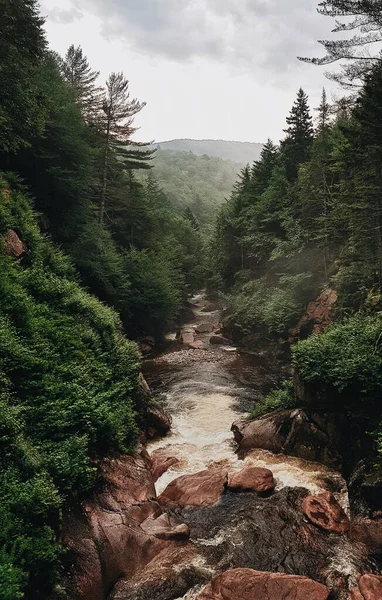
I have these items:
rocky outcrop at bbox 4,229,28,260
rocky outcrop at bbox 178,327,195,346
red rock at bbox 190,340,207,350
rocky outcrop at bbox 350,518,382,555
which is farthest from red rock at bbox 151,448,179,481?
rocky outcrop at bbox 178,327,195,346

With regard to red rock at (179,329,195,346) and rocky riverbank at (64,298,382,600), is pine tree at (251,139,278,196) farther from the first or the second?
rocky riverbank at (64,298,382,600)

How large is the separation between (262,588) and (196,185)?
153 m

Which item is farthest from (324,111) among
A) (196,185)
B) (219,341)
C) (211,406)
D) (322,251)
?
(196,185)

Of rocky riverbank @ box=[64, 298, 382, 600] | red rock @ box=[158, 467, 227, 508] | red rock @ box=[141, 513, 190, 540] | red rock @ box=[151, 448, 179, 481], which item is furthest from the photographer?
red rock @ box=[151, 448, 179, 481]

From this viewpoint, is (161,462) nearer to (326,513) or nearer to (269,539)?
(269,539)

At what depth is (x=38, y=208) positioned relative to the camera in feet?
61.3

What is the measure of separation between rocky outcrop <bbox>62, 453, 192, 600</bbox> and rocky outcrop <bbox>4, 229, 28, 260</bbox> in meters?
8.85

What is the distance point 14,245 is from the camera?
12578mm

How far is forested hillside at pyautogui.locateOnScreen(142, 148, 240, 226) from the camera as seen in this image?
110 meters

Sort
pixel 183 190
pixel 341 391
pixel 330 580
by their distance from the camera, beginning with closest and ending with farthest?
pixel 330 580 → pixel 341 391 → pixel 183 190

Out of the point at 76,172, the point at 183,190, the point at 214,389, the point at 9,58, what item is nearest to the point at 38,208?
the point at 76,172

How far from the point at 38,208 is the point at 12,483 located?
56.1ft

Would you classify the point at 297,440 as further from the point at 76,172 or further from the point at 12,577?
the point at 76,172

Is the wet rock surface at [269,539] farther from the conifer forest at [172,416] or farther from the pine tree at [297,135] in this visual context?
the pine tree at [297,135]
